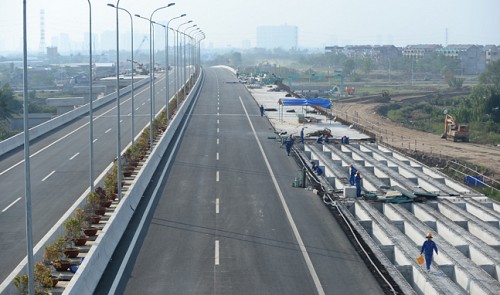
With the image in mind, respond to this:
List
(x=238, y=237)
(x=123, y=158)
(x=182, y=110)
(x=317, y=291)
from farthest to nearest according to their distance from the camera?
1. (x=182, y=110)
2. (x=123, y=158)
3. (x=238, y=237)
4. (x=317, y=291)

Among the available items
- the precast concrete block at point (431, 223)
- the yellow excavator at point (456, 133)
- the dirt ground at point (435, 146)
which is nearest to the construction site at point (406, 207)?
the precast concrete block at point (431, 223)

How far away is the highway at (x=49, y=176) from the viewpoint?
23.1m

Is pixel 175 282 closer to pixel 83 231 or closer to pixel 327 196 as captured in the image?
pixel 83 231

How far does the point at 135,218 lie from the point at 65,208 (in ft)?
10.3

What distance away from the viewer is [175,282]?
60.6 ft

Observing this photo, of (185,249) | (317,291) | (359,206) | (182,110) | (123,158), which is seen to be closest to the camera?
(317,291)

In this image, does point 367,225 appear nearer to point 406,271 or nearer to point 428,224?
point 428,224

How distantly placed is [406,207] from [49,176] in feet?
53.9

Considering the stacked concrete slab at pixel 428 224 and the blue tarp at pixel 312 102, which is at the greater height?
the blue tarp at pixel 312 102

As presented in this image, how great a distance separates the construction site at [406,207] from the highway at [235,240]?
0.77m

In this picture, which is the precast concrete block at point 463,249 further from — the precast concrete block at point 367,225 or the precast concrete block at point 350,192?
the precast concrete block at point 350,192

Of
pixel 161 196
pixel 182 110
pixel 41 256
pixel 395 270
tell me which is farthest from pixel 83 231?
pixel 182 110

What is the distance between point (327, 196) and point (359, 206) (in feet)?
4.62

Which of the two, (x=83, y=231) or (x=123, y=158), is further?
(x=123, y=158)
